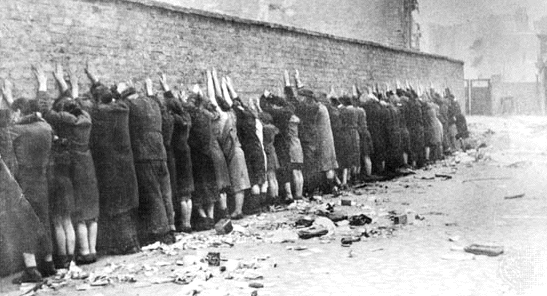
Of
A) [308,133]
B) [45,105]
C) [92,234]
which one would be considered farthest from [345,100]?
[45,105]

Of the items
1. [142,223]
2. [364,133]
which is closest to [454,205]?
[364,133]

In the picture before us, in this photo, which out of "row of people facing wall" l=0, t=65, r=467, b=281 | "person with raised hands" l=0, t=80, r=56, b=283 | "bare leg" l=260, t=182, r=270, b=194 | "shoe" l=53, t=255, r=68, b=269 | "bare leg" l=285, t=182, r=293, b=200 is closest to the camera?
"person with raised hands" l=0, t=80, r=56, b=283

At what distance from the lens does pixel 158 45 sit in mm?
9438

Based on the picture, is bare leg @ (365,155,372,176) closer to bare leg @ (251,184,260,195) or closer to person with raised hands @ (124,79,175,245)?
bare leg @ (251,184,260,195)

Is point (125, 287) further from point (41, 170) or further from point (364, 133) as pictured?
point (364, 133)

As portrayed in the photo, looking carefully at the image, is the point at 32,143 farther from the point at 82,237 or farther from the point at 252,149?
the point at 252,149

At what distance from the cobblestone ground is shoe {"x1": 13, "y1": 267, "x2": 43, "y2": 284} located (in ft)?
→ 0.46

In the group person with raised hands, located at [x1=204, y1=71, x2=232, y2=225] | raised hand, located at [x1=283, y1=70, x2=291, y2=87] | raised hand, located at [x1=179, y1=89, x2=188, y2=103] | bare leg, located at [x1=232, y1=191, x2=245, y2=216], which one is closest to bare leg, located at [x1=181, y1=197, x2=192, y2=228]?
person with raised hands, located at [x1=204, y1=71, x2=232, y2=225]

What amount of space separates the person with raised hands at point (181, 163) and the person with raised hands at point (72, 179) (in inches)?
64.9

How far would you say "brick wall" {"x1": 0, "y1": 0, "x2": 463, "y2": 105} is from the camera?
23.7 feet

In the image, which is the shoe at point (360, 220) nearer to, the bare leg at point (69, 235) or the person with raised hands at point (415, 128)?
the bare leg at point (69, 235)

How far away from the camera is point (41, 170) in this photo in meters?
6.58

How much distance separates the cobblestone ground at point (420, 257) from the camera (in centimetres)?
582

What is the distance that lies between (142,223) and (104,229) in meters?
0.57
